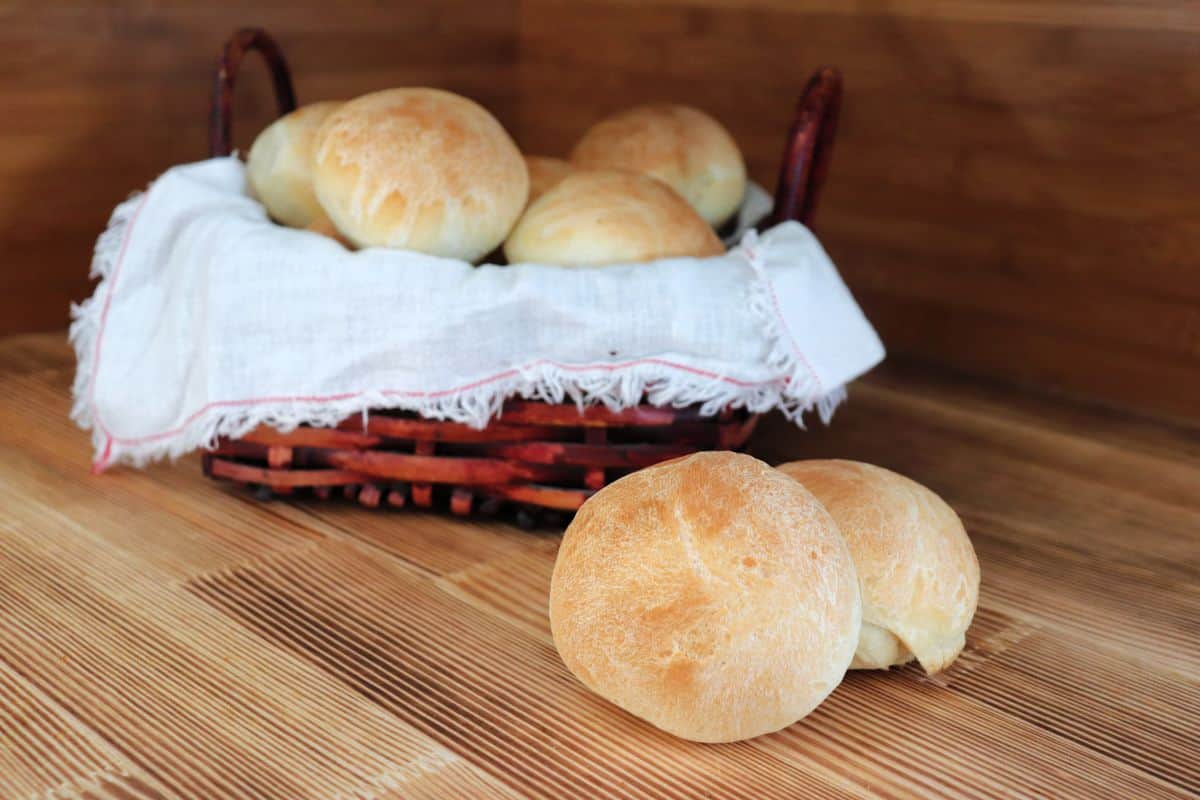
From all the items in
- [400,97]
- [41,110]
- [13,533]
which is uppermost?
[400,97]

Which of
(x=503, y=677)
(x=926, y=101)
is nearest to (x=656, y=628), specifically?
(x=503, y=677)

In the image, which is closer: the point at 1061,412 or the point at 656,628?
the point at 656,628

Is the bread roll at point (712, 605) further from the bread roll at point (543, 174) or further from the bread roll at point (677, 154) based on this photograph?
the bread roll at point (677, 154)

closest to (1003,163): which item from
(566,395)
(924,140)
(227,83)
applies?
(924,140)

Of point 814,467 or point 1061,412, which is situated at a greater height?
point 814,467

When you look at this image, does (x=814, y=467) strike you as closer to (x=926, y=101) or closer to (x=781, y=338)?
(x=781, y=338)

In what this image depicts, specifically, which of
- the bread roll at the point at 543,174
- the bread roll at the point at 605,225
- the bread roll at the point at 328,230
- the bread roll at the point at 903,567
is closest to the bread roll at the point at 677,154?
the bread roll at the point at 543,174

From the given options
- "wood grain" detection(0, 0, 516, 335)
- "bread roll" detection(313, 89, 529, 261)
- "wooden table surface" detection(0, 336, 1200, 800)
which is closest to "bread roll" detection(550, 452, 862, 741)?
"wooden table surface" detection(0, 336, 1200, 800)
